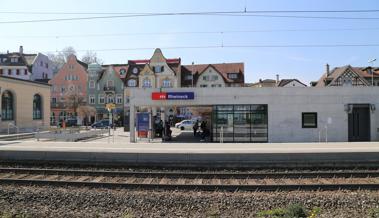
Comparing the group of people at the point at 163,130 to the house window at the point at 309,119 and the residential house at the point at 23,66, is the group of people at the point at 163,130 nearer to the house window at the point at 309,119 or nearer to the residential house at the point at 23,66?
the house window at the point at 309,119

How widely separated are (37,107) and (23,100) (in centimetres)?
408

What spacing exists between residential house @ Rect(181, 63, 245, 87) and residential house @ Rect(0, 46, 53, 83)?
114ft

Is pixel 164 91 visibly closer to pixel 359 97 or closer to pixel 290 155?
pixel 290 155

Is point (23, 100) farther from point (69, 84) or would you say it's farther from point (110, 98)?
point (69, 84)

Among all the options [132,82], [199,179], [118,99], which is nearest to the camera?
[199,179]

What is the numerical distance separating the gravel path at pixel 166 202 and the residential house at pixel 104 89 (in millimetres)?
58402

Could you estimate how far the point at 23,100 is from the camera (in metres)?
38.0

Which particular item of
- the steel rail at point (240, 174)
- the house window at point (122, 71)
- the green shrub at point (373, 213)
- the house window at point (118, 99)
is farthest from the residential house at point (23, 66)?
the green shrub at point (373, 213)

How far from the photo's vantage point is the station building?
24.5 m

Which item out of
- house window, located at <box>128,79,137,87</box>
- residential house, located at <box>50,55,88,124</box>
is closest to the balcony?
house window, located at <box>128,79,137,87</box>

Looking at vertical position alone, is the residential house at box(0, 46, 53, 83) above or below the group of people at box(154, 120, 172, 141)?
above

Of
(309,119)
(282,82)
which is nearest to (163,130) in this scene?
(309,119)

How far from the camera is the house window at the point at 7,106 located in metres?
34.9

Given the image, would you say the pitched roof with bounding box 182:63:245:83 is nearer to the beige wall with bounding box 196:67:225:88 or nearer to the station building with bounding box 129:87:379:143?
the beige wall with bounding box 196:67:225:88
